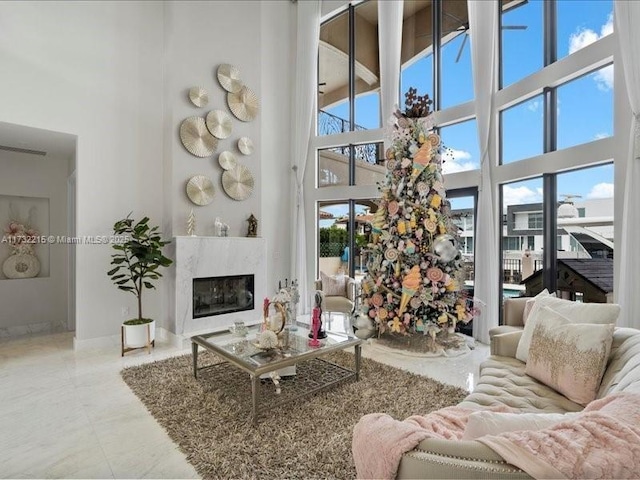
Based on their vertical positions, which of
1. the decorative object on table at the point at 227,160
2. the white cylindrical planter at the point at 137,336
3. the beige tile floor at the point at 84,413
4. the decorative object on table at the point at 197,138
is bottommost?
the beige tile floor at the point at 84,413

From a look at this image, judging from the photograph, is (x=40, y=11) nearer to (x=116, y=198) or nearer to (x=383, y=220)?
(x=116, y=198)

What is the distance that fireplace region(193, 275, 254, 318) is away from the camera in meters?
5.17

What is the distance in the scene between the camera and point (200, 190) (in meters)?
5.29

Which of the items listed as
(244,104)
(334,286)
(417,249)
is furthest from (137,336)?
(244,104)

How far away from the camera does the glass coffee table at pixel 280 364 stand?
2686 mm

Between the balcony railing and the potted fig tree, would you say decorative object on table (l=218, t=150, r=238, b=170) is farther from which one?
the balcony railing

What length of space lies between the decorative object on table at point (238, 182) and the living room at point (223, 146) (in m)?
0.09

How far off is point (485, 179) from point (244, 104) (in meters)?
3.96

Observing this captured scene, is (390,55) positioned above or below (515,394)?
above

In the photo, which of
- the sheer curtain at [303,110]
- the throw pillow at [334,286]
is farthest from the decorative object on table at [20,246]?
the throw pillow at [334,286]

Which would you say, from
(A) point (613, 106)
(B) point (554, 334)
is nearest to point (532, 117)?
(A) point (613, 106)

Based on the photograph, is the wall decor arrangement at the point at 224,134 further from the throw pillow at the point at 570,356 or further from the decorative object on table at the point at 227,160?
the throw pillow at the point at 570,356

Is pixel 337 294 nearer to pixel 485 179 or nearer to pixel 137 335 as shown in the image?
pixel 485 179

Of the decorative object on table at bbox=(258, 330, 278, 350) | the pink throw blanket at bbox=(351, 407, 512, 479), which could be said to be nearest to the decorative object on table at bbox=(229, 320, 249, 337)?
the decorative object on table at bbox=(258, 330, 278, 350)
